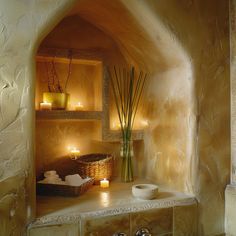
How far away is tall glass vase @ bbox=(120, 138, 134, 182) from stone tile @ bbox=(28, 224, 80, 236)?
71cm

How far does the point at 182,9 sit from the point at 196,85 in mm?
428

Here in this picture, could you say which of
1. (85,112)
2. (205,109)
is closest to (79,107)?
(85,112)

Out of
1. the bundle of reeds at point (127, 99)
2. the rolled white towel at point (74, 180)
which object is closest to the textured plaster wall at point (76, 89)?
the bundle of reeds at point (127, 99)

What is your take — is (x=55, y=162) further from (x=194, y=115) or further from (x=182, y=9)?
(x=182, y=9)

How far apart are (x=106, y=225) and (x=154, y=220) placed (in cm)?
27

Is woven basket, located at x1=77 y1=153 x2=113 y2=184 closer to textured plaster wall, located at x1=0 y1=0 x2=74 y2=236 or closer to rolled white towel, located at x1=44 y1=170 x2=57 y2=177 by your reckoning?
rolled white towel, located at x1=44 y1=170 x2=57 y2=177

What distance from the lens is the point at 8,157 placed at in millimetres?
1221

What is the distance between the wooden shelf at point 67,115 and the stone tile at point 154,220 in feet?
2.24

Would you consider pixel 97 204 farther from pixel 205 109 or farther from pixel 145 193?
pixel 205 109

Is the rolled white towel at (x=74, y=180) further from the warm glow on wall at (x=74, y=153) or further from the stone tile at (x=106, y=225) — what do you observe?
the stone tile at (x=106, y=225)

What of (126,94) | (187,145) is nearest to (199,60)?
(187,145)

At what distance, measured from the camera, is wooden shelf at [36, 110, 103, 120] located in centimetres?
168

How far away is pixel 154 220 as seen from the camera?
1.48 meters

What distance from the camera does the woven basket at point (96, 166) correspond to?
1.85m
